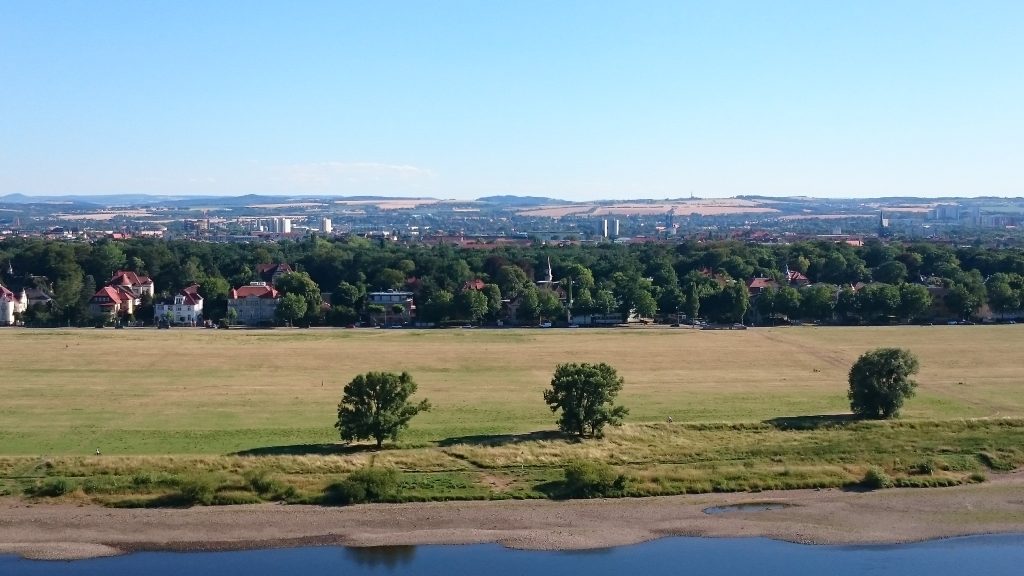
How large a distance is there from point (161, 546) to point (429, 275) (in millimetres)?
56363

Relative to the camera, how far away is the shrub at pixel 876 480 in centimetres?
2761

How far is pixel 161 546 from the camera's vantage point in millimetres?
23234

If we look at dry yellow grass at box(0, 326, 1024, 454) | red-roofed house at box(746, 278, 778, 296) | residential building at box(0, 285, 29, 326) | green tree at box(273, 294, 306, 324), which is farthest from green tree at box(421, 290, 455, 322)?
residential building at box(0, 285, 29, 326)

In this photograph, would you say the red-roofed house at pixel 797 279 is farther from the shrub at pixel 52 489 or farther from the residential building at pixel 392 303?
the shrub at pixel 52 489

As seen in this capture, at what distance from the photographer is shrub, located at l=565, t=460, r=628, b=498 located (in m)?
26.7

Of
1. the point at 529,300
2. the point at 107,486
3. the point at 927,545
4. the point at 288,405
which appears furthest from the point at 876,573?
the point at 529,300

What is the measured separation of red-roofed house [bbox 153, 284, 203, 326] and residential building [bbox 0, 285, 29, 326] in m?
8.48

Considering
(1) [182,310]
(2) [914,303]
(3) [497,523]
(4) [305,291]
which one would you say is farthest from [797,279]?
(3) [497,523]

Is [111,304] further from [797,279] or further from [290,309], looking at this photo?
[797,279]

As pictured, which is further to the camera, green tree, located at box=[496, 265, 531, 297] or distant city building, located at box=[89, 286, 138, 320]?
green tree, located at box=[496, 265, 531, 297]

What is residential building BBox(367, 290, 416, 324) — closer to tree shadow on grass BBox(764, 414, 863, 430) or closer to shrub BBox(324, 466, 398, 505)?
tree shadow on grass BBox(764, 414, 863, 430)

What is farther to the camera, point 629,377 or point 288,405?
point 629,377

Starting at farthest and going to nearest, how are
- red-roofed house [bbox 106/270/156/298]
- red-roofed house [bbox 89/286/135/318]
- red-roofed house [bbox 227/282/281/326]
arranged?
1. red-roofed house [bbox 106/270/156/298]
2. red-roofed house [bbox 227/282/281/326]
3. red-roofed house [bbox 89/286/135/318]

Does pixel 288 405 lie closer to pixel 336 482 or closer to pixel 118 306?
pixel 336 482
